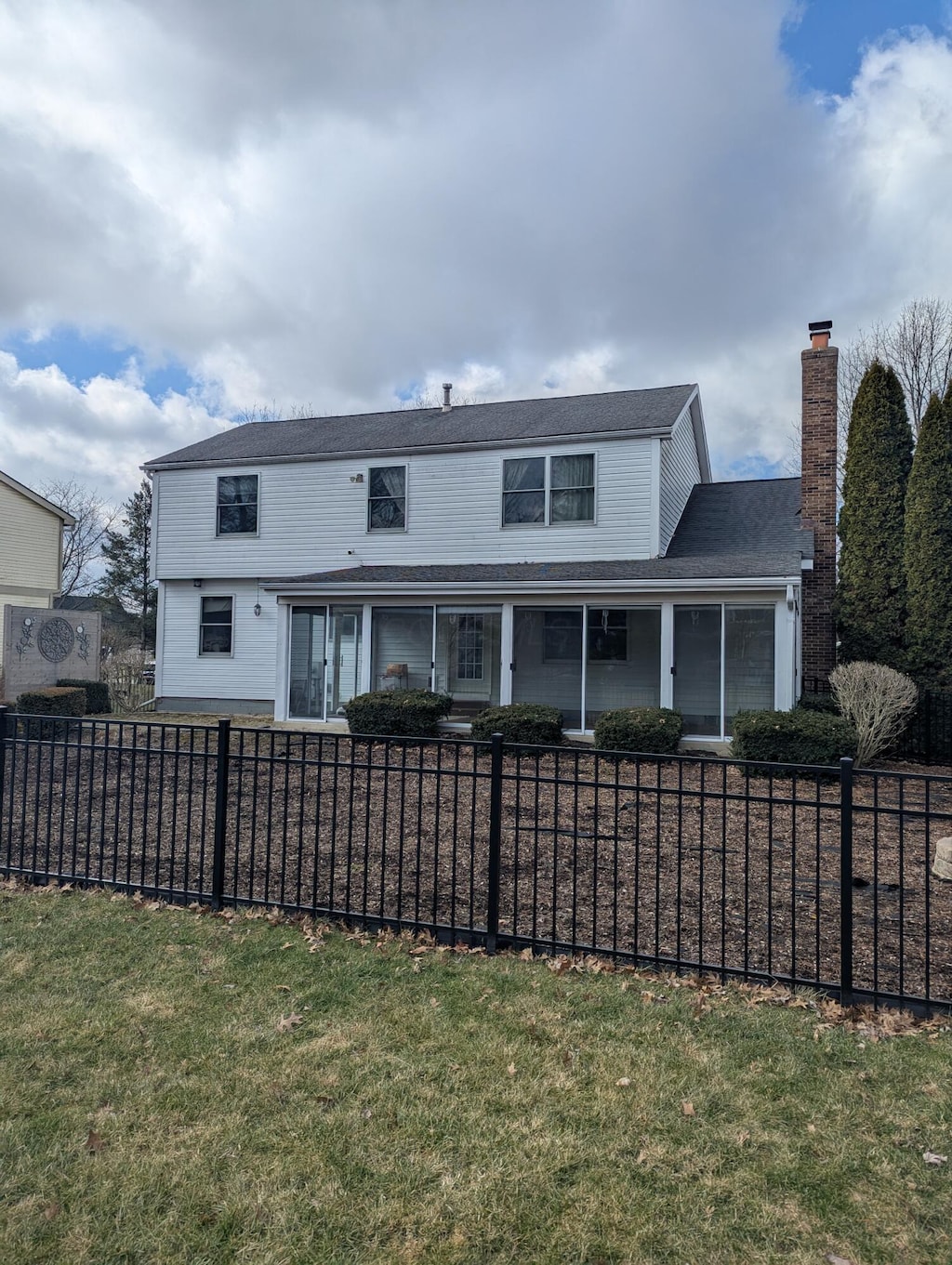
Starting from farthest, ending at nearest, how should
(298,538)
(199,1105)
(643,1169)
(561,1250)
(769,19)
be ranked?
(298,538) → (769,19) → (199,1105) → (643,1169) → (561,1250)

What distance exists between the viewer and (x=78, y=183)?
1159 cm

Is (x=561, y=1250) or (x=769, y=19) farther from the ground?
(x=769, y=19)

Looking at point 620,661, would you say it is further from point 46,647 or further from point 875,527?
point 46,647

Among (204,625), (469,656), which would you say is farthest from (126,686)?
(469,656)

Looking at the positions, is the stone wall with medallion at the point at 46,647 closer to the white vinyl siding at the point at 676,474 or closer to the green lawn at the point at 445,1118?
the white vinyl siding at the point at 676,474

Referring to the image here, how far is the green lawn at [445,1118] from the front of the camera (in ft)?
7.30

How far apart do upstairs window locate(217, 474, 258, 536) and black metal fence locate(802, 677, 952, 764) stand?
13.0m

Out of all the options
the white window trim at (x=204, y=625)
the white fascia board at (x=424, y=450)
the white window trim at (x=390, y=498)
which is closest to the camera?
the white fascia board at (x=424, y=450)

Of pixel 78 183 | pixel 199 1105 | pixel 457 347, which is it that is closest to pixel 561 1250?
pixel 199 1105

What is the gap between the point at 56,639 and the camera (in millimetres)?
17891

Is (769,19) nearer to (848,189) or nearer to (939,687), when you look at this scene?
(848,189)

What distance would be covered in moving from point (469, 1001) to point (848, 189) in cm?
1550

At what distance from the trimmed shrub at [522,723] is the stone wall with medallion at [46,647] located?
38.2ft

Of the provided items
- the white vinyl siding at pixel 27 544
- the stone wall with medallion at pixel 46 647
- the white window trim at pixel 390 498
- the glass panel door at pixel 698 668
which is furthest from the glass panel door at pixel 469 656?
the white vinyl siding at pixel 27 544
